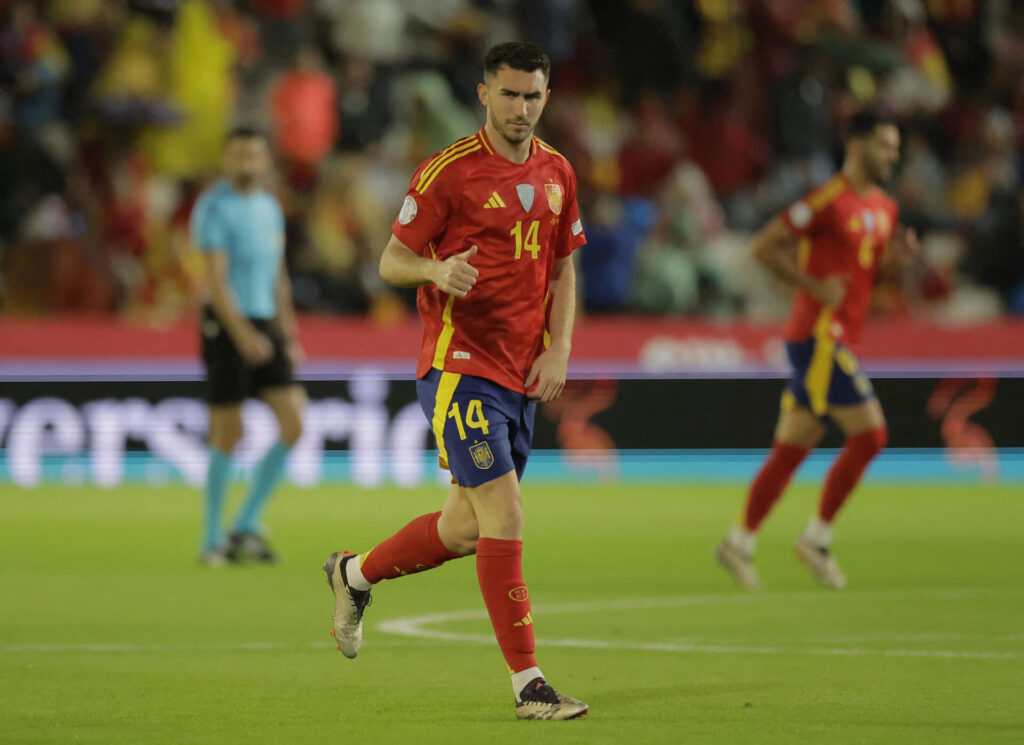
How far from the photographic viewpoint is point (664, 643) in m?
7.26

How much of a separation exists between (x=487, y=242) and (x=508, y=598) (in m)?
1.11

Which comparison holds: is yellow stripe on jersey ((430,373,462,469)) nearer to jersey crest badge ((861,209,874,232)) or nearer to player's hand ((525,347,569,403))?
player's hand ((525,347,569,403))

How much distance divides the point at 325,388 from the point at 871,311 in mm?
5418

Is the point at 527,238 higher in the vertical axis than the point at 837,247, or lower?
higher

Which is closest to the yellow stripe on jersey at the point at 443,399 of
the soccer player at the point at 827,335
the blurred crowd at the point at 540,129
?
the soccer player at the point at 827,335

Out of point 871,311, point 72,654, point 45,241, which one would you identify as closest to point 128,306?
point 45,241

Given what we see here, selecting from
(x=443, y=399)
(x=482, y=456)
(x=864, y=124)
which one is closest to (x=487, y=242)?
(x=443, y=399)

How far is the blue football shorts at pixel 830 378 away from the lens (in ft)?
30.7

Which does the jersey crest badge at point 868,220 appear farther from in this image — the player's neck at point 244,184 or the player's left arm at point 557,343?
the player's left arm at point 557,343

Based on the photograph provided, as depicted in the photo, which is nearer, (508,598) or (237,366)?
(508,598)

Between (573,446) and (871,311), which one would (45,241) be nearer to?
(573,446)

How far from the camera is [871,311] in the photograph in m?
17.4

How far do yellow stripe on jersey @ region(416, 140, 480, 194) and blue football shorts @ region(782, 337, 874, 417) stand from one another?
13.0 feet

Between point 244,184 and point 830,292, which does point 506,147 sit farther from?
point 244,184
